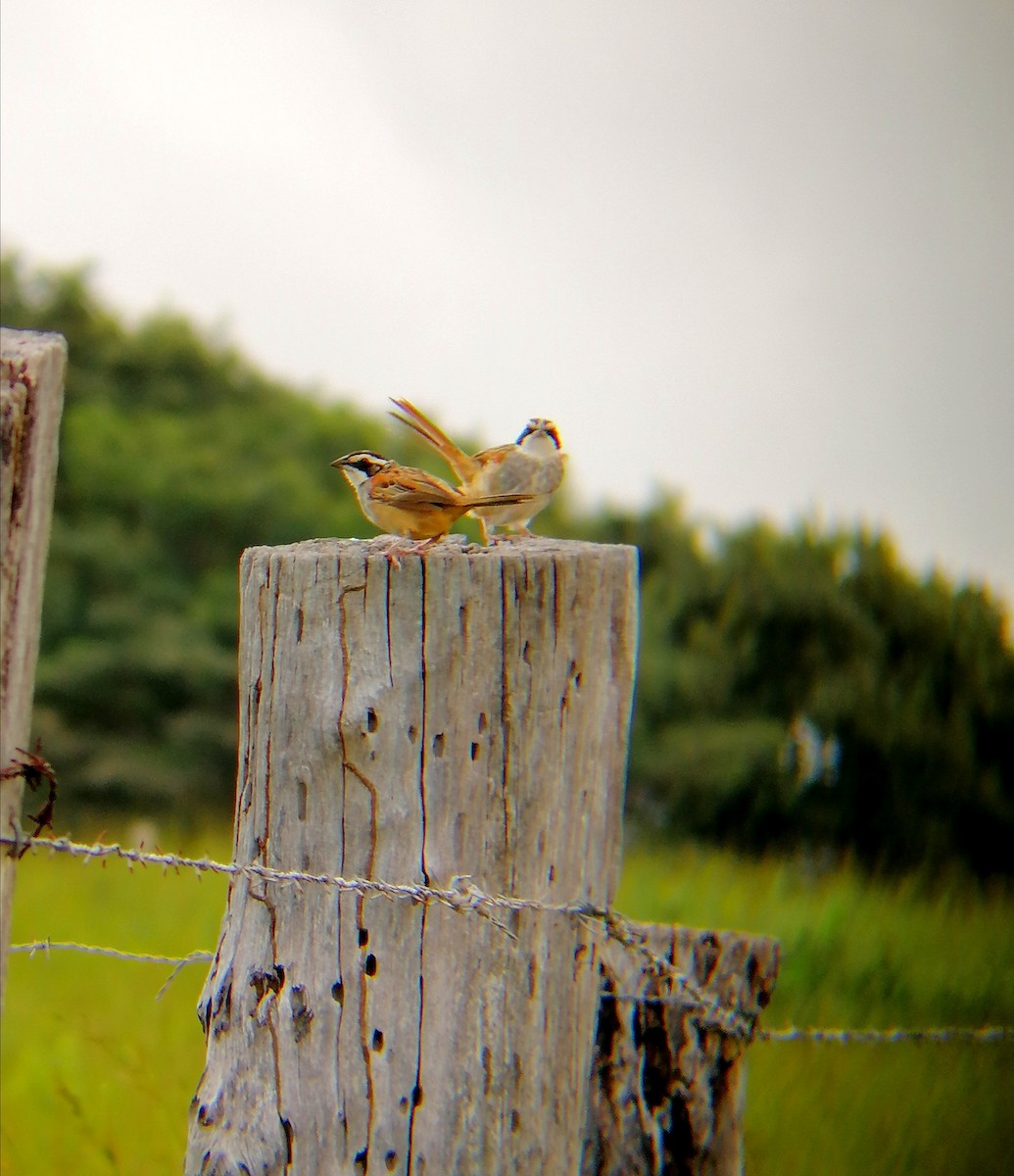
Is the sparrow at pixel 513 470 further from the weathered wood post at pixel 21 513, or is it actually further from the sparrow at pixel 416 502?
the weathered wood post at pixel 21 513

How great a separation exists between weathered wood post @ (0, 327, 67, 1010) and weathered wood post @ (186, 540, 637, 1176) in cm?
43

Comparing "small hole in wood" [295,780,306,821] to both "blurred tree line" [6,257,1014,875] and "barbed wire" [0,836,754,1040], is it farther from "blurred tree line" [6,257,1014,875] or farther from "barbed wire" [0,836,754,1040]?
"blurred tree line" [6,257,1014,875]

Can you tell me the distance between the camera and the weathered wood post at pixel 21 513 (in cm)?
155

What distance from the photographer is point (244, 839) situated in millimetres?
1970

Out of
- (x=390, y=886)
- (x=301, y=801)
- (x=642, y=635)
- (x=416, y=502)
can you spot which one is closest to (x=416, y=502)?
(x=416, y=502)

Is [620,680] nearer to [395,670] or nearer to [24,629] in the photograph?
[395,670]

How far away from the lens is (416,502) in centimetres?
272

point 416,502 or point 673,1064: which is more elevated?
point 416,502

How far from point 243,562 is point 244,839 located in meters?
0.46

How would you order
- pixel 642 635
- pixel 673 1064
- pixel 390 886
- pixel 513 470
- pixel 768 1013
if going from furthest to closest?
pixel 642 635 → pixel 768 1013 → pixel 513 470 → pixel 673 1064 → pixel 390 886

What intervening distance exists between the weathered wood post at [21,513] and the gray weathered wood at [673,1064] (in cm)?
133

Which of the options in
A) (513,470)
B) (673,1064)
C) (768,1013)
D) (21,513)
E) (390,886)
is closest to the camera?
(21,513)

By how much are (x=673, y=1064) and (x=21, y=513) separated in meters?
1.85

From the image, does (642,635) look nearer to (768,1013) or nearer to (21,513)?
(768,1013)
